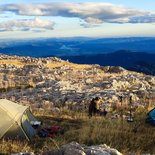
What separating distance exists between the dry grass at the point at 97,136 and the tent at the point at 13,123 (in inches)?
22.8

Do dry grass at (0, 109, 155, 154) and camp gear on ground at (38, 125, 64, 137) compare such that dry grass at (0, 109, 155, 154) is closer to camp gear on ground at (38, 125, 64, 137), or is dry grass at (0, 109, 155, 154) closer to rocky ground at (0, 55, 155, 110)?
camp gear on ground at (38, 125, 64, 137)

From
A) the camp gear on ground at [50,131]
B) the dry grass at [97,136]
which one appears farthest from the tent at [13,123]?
the dry grass at [97,136]

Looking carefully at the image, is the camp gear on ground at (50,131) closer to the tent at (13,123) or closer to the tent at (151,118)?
Result: the tent at (13,123)

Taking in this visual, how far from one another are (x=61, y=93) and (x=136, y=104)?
749 cm

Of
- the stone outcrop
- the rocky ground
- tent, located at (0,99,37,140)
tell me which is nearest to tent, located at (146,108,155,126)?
tent, located at (0,99,37,140)

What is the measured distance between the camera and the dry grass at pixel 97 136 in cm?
1454

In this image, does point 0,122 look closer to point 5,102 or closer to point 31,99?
point 5,102

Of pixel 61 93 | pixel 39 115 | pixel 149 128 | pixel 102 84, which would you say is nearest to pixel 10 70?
pixel 102 84

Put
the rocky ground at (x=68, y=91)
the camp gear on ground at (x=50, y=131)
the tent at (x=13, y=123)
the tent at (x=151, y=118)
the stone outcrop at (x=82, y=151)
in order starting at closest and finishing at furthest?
1. the stone outcrop at (x=82, y=151)
2. the tent at (x=13, y=123)
3. the camp gear on ground at (x=50, y=131)
4. the tent at (x=151, y=118)
5. the rocky ground at (x=68, y=91)

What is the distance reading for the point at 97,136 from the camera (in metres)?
16.0

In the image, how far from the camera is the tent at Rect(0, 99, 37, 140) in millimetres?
16625

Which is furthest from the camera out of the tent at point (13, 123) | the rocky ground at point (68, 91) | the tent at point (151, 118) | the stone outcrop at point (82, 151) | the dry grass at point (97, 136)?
the rocky ground at point (68, 91)

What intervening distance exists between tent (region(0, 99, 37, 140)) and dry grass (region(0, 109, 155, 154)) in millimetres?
580

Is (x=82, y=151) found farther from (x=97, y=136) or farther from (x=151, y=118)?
(x=151, y=118)
